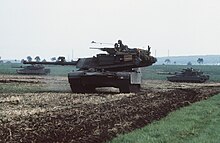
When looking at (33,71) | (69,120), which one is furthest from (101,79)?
(33,71)

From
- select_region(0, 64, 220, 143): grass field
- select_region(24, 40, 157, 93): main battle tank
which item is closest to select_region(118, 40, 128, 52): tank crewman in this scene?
select_region(24, 40, 157, 93): main battle tank

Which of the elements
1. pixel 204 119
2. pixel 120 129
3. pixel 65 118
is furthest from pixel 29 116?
pixel 204 119

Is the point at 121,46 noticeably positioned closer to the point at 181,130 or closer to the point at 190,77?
the point at 181,130

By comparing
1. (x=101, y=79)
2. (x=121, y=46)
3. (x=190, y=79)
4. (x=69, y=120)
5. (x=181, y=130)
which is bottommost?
(x=190, y=79)

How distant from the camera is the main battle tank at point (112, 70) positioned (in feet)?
90.4

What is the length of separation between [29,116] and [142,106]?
225 inches

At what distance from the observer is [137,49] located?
2898cm

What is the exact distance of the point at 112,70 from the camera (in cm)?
2920

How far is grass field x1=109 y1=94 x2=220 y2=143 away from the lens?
35.4ft

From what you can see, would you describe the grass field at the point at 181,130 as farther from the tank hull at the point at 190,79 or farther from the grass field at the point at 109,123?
the tank hull at the point at 190,79

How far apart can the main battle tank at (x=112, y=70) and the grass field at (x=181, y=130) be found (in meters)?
11.3

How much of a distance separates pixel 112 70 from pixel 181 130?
1698 cm

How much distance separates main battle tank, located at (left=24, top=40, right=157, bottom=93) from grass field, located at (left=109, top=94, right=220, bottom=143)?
11283 millimetres

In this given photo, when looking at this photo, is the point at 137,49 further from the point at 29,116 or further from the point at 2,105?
the point at 29,116
